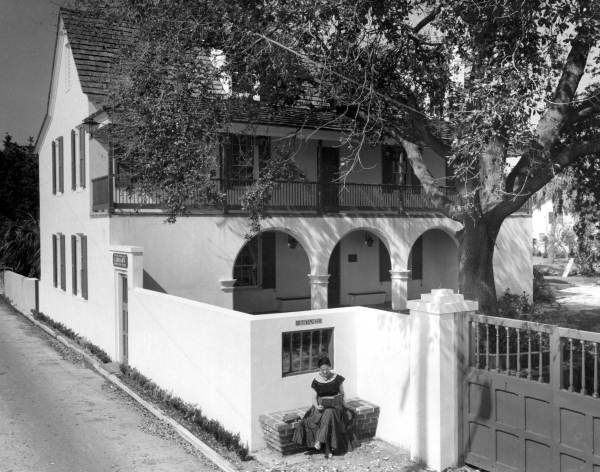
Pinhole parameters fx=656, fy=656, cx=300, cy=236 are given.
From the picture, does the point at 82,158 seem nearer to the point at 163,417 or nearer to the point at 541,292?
the point at 163,417

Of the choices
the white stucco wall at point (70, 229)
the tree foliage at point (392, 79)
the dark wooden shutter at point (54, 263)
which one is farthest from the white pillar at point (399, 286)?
the dark wooden shutter at point (54, 263)

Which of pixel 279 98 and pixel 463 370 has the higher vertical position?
pixel 279 98

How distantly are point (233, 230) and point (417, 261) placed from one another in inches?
373

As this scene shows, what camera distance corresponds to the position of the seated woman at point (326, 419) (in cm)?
879

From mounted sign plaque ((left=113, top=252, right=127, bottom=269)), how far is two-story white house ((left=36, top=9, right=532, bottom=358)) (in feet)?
0.15

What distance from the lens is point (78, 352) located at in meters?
16.6

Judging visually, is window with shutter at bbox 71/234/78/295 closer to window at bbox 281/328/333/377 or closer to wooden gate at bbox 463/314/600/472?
window at bbox 281/328/333/377

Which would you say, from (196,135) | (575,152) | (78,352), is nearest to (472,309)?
(575,152)

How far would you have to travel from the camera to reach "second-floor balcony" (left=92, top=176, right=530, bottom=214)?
15.4 metres

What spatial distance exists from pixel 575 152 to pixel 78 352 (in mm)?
12421

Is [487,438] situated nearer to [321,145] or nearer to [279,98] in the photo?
[279,98]

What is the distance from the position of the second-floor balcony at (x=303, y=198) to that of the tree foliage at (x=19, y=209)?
56.5ft

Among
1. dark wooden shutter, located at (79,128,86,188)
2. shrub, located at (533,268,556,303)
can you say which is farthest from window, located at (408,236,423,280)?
dark wooden shutter, located at (79,128,86,188)

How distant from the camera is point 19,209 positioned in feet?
116
